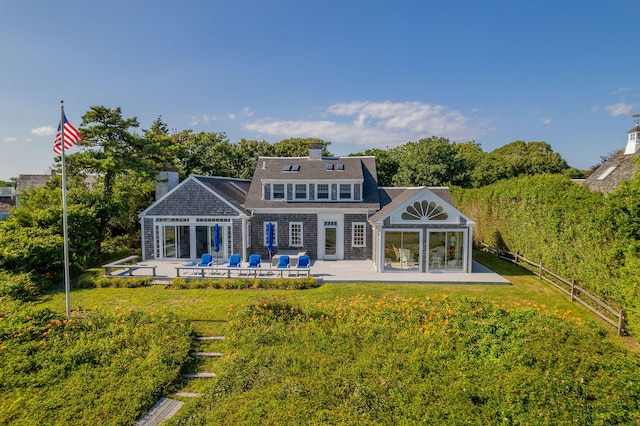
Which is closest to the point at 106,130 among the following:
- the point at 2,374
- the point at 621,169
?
the point at 2,374

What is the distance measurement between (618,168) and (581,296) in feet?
59.3

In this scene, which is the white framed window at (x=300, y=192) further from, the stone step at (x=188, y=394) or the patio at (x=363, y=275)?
the stone step at (x=188, y=394)

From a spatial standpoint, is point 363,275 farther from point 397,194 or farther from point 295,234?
point 397,194

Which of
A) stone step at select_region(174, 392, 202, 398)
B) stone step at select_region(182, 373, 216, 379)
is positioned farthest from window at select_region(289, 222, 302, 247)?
stone step at select_region(174, 392, 202, 398)

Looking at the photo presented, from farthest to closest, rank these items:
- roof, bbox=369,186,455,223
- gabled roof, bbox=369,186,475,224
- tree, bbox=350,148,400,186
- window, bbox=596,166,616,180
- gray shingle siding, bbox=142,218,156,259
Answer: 1. tree, bbox=350,148,400,186
2. window, bbox=596,166,616,180
3. gray shingle siding, bbox=142,218,156,259
4. roof, bbox=369,186,455,223
5. gabled roof, bbox=369,186,475,224

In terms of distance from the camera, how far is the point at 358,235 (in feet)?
74.6

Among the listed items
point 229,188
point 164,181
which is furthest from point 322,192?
point 164,181

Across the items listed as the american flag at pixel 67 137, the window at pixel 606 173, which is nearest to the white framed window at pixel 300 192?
the american flag at pixel 67 137

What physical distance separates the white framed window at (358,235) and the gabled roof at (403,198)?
4.27ft

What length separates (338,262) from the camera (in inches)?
865

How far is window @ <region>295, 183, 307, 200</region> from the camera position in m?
23.7

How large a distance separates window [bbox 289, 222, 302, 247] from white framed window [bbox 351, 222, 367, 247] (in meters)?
3.39

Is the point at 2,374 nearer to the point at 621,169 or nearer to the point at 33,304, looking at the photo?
the point at 33,304

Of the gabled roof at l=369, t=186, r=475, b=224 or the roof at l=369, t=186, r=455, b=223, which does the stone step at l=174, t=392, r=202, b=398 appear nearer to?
the gabled roof at l=369, t=186, r=475, b=224
